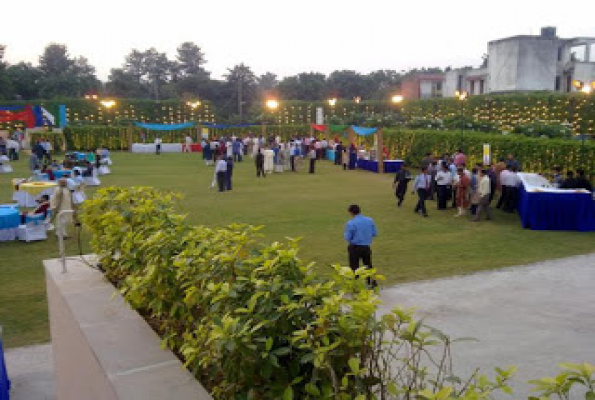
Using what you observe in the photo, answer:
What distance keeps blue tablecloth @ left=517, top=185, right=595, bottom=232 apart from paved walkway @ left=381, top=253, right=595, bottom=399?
316 cm

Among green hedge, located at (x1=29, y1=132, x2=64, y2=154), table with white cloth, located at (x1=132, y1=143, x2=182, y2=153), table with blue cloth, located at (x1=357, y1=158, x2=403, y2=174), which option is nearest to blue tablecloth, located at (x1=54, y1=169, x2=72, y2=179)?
table with blue cloth, located at (x1=357, y1=158, x2=403, y2=174)

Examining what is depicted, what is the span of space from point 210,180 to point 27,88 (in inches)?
1725

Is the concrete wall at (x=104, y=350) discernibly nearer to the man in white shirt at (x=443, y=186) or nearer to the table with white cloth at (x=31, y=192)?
the table with white cloth at (x=31, y=192)

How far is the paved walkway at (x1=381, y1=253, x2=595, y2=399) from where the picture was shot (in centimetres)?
605

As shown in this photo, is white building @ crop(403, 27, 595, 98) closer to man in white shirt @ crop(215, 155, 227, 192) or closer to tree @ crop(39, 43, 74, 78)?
man in white shirt @ crop(215, 155, 227, 192)

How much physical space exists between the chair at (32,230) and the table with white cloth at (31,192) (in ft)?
11.8

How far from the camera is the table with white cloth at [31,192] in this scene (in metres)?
15.4

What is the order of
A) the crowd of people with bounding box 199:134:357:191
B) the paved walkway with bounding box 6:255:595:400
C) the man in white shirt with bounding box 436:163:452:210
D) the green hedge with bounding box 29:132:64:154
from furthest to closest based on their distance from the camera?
the green hedge with bounding box 29:132:64:154 → the crowd of people with bounding box 199:134:357:191 → the man in white shirt with bounding box 436:163:452:210 → the paved walkway with bounding box 6:255:595:400

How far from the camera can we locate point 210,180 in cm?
2216

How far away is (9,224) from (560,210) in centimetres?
1271

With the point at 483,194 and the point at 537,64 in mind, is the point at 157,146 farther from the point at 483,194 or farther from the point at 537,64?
the point at 537,64

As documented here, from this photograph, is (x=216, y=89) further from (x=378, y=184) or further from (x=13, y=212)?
(x=13, y=212)

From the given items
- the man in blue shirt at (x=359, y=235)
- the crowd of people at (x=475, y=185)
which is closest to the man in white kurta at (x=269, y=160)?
the crowd of people at (x=475, y=185)

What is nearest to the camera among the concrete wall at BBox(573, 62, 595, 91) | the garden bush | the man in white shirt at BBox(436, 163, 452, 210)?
the garden bush
